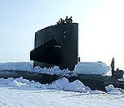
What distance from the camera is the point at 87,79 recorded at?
54.9 feet

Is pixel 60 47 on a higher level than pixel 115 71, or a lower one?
higher

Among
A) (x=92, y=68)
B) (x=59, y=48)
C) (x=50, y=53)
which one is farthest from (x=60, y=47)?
(x=92, y=68)

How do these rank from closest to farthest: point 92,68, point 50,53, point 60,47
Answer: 1. point 92,68
2. point 60,47
3. point 50,53

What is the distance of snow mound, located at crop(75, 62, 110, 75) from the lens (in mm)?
18859

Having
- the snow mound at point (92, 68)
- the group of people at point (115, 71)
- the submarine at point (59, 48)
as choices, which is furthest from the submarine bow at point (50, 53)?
the group of people at point (115, 71)

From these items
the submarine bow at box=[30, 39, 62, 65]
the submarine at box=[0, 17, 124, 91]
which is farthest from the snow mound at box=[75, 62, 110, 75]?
the submarine bow at box=[30, 39, 62, 65]

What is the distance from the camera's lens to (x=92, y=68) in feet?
63.6

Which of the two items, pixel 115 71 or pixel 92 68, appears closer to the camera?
pixel 92 68

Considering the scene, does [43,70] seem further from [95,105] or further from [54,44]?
[95,105]

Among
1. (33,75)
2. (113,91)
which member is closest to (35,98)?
(113,91)

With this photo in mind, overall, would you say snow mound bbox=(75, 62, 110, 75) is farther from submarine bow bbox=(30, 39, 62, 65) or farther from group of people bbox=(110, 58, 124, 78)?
submarine bow bbox=(30, 39, 62, 65)

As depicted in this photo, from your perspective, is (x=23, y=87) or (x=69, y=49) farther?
(x=69, y=49)

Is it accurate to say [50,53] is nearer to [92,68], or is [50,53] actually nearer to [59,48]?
Answer: [59,48]

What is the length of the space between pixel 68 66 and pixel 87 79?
314 centimetres
